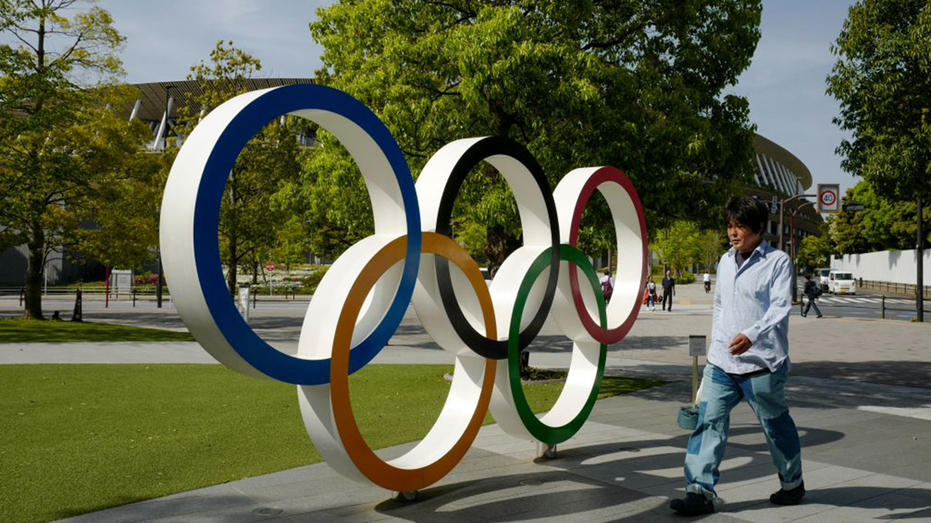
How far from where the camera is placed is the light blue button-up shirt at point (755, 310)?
5.30 metres

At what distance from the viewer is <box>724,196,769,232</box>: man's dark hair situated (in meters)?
5.55

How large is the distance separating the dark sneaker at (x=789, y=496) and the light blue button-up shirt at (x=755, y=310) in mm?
1010

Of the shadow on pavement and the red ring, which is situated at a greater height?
the red ring

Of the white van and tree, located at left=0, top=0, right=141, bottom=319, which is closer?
tree, located at left=0, top=0, right=141, bottom=319

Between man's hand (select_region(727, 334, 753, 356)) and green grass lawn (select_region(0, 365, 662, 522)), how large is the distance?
3.81 meters

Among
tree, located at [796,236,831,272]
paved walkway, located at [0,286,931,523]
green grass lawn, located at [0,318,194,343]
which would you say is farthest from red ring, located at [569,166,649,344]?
tree, located at [796,236,831,272]

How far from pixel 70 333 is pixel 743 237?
63.3 ft

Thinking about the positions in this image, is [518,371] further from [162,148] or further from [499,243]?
[162,148]

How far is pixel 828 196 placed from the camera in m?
33.3

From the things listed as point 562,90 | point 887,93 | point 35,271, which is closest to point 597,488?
point 562,90

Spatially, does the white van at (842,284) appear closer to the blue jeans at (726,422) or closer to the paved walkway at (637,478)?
the paved walkway at (637,478)

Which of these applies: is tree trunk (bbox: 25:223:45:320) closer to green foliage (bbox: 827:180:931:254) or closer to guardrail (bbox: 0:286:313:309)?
guardrail (bbox: 0:286:313:309)

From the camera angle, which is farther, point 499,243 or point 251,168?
point 251,168

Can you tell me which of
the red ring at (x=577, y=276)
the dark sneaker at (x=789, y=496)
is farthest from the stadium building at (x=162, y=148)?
the dark sneaker at (x=789, y=496)
